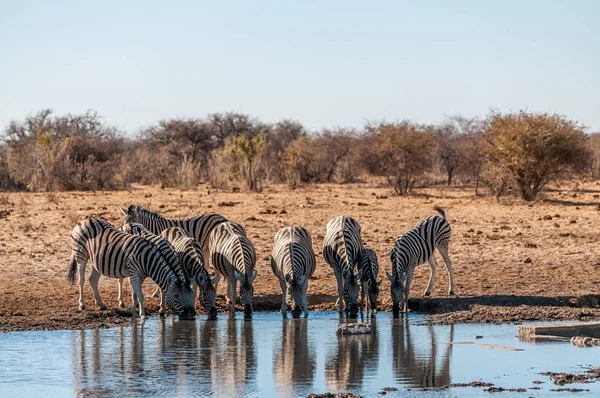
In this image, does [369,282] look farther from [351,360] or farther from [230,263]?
[351,360]

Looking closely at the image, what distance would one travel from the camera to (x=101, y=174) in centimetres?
3750

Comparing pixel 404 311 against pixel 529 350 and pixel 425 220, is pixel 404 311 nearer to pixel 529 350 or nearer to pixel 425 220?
pixel 425 220

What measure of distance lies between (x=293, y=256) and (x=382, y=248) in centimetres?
638

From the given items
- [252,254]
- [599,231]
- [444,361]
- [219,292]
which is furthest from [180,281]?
[599,231]

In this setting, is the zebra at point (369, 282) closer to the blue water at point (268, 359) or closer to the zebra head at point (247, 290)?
the blue water at point (268, 359)

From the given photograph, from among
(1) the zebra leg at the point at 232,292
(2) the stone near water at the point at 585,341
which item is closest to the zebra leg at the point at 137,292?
(1) the zebra leg at the point at 232,292

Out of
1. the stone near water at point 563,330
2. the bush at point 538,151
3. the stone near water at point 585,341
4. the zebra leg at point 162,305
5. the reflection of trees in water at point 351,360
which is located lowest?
the reflection of trees in water at point 351,360

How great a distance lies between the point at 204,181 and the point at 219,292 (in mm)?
28264

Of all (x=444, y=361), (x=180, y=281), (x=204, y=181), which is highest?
(x=204, y=181)

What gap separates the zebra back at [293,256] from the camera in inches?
489

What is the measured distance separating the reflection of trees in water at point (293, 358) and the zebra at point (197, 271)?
1.04 meters

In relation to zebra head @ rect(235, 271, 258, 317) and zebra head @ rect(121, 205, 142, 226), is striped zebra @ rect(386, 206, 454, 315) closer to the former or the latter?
zebra head @ rect(235, 271, 258, 317)

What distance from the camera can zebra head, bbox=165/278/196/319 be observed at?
12.3 metres

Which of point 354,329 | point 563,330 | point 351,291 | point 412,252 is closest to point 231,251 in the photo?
point 351,291
